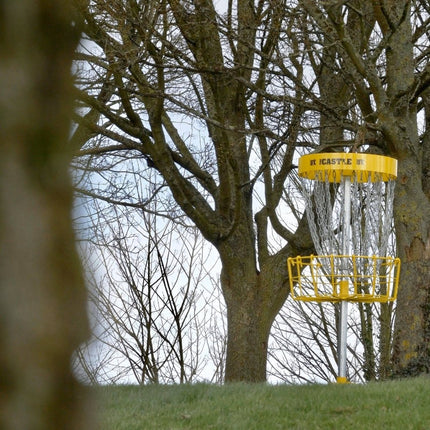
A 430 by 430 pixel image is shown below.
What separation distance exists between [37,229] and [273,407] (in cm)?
610

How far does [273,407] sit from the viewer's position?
6512 mm

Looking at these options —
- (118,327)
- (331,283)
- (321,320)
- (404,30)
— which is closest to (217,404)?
(331,283)

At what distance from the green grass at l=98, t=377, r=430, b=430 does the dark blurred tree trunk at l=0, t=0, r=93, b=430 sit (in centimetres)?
522

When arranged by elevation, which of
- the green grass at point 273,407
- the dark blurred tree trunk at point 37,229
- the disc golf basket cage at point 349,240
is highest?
the disc golf basket cage at point 349,240

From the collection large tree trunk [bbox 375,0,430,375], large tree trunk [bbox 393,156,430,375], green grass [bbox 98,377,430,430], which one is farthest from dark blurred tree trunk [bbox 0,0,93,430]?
large tree trunk [bbox 393,156,430,375]

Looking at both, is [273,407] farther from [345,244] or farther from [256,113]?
[256,113]

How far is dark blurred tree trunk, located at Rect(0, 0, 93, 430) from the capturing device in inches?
25.4

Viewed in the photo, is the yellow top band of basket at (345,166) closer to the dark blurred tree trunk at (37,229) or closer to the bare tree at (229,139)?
the bare tree at (229,139)

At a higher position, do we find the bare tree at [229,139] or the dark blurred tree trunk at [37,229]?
the bare tree at [229,139]

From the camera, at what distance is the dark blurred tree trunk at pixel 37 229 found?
0.65 m

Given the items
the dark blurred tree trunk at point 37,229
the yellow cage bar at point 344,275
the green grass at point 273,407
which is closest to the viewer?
the dark blurred tree trunk at point 37,229

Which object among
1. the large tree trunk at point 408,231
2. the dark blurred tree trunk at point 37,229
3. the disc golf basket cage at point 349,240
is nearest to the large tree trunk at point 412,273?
the large tree trunk at point 408,231

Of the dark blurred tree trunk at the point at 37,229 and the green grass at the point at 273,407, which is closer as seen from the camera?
the dark blurred tree trunk at the point at 37,229

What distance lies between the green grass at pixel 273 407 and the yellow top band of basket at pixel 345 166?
2.12 metres
